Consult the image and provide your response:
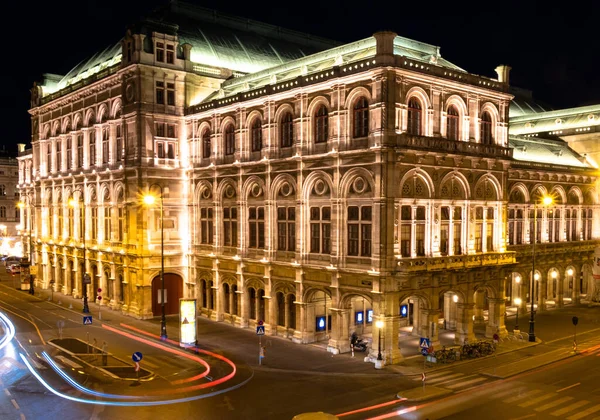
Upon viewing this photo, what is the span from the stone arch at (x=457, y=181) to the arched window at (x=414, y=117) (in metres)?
4.05

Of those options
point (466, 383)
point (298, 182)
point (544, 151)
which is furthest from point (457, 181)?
point (544, 151)

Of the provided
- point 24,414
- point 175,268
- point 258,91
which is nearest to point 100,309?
point 175,268

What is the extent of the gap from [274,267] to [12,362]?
64.5 ft

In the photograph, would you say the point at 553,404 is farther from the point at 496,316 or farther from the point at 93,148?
the point at 93,148

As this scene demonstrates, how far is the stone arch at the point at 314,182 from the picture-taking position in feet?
140

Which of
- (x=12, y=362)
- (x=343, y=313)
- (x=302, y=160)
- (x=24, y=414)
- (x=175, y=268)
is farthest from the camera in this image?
(x=175, y=268)

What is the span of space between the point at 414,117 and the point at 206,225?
2339 cm

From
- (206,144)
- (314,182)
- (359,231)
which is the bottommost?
(359,231)

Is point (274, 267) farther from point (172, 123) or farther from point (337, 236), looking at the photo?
point (172, 123)

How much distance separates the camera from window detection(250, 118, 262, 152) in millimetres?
49438

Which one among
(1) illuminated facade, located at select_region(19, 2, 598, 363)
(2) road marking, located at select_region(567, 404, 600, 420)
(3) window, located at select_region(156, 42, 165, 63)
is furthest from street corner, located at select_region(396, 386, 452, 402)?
(3) window, located at select_region(156, 42, 165, 63)

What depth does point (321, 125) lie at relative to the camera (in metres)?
43.9

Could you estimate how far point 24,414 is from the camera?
91.8ft

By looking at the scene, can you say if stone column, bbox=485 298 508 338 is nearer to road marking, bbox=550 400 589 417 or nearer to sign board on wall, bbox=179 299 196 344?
road marking, bbox=550 400 589 417
